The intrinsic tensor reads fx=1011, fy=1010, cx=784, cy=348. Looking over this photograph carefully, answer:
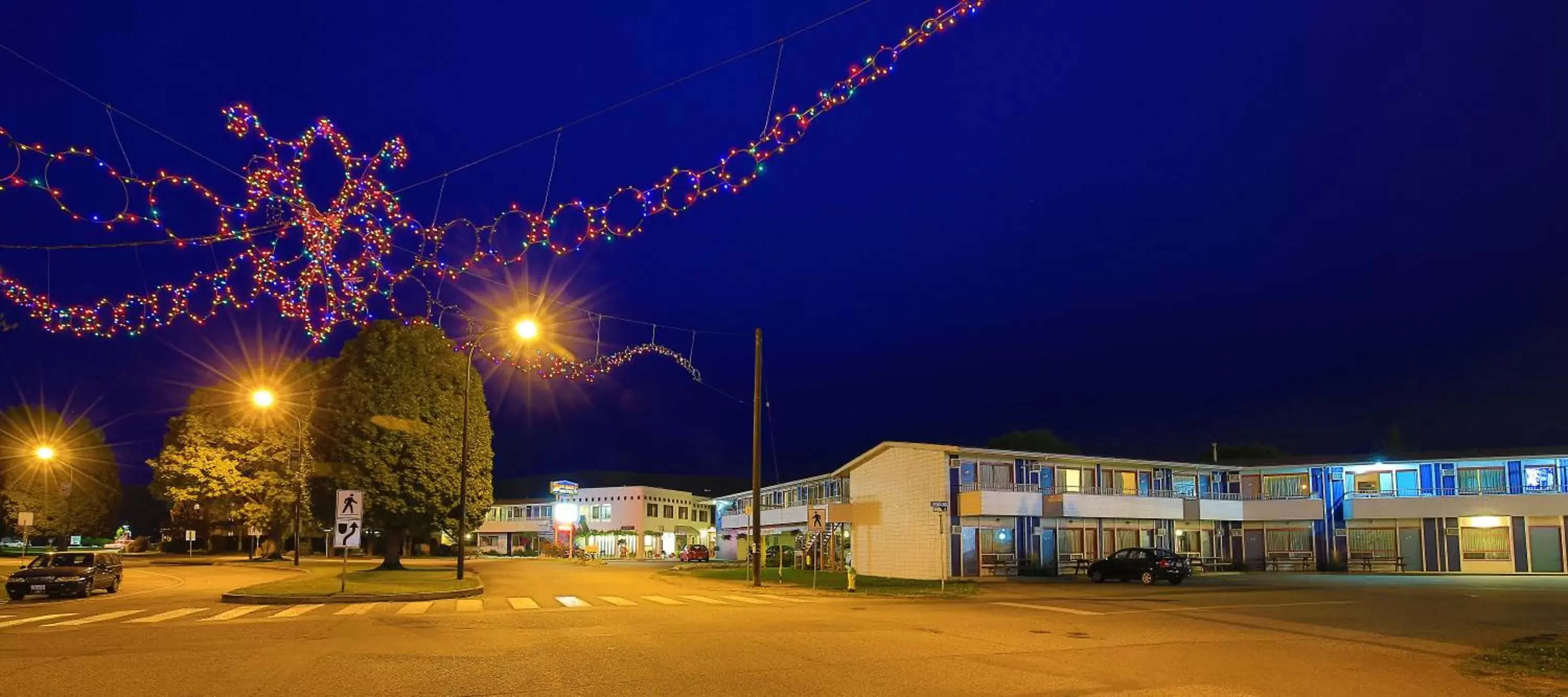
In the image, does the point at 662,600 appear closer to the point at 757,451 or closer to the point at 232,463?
the point at 757,451

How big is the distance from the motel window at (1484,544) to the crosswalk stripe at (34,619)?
5409cm

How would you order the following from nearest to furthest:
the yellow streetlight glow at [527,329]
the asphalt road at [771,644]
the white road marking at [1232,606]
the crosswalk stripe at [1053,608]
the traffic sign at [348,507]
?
the asphalt road at [771,644]
the crosswalk stripe at [1053,608]
the white road marking at [1232,606]
the traffic sign at [348,507]
the yellow streetlight glow at [527,329]

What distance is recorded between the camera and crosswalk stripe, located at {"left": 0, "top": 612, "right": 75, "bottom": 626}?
18172 millimetres

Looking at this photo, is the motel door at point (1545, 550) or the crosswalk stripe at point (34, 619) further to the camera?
the motel door at point (1545, 550)

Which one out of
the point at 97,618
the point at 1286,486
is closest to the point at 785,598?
the point at 97,618

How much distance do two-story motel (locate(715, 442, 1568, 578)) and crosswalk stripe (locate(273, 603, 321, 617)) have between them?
24.0m

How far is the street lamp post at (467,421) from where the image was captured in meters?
25.0

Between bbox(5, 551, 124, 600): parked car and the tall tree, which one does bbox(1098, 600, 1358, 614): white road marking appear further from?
the tall tree

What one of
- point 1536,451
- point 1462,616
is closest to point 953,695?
point 1462,616

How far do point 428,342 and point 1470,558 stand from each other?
161 ft

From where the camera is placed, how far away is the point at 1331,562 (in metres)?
49.8

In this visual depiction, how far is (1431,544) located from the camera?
A: 48.3 m

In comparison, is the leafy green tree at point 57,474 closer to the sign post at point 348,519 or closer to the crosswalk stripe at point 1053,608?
the sign post at point 348,519

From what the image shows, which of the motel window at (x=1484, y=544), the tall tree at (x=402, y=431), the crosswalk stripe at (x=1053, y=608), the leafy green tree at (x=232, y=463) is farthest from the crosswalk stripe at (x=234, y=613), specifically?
the motel window at (x=1484, y=544)
